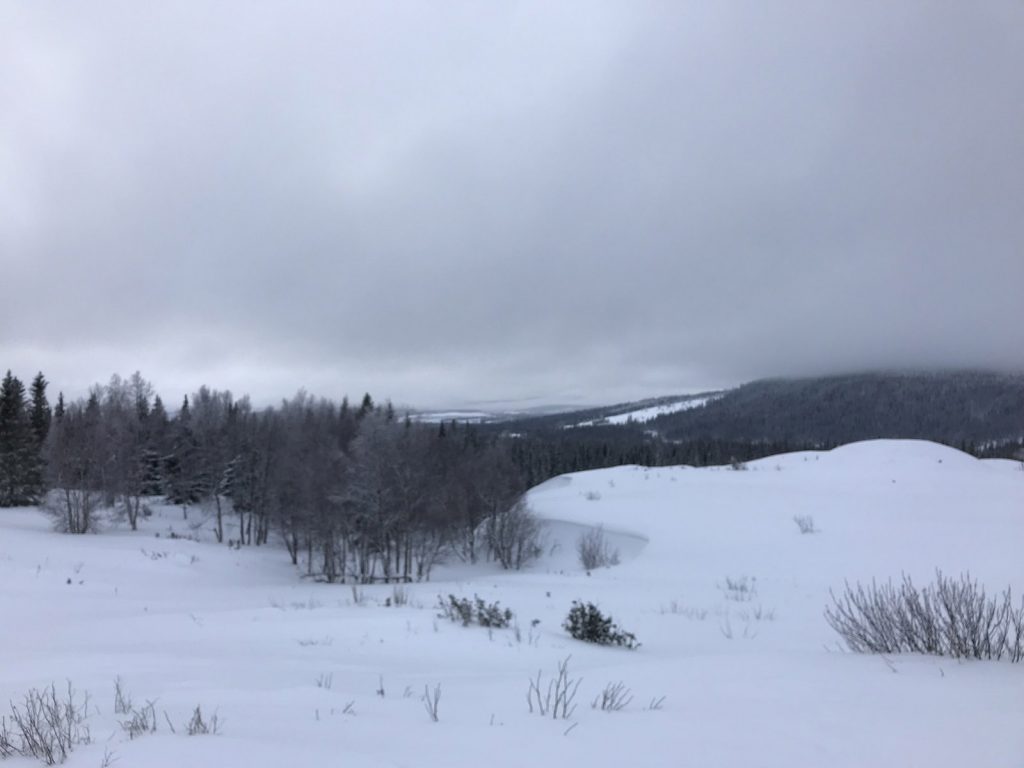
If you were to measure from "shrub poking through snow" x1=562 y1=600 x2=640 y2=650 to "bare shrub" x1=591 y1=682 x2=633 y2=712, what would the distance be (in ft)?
11.4

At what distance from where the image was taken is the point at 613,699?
179 inches

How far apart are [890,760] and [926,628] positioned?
130 inches

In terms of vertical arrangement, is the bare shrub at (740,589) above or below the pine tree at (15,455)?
below

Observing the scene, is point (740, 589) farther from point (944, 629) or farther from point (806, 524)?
point (806, 524)

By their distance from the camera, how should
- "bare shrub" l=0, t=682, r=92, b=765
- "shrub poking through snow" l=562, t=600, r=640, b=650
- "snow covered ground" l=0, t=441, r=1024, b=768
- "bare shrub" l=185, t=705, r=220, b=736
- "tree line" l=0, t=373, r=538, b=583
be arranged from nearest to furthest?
1. "bare shrub" l=0, t=682, r=92, b=765
2. "snow covered ground" l=0, t=441, r=1024, b=768
3. "bare shrub" l=185, t=705, r=220, b=736
4. "shrub poking through snow" l=562, t=600, r=640, b=650
5. "tree line" l=0, t=373, r=538, b=583

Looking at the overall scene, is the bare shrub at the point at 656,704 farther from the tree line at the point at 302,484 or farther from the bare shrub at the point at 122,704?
the tree line at the point at 302,484

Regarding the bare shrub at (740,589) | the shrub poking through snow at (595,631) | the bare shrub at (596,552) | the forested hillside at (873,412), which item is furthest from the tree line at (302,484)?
the forested hillside at (873,412)

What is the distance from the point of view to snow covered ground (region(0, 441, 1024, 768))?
3551 mm

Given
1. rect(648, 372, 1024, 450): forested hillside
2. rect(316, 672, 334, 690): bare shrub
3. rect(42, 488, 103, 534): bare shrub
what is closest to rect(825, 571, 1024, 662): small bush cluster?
rect(316, 672, 334, 690): bare shrub

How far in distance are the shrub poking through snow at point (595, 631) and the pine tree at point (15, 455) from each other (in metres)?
47.3

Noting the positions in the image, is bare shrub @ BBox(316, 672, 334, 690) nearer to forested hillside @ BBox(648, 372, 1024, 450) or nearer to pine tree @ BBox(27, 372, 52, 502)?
pine tree @ BBox(27, 372, 52, 502)

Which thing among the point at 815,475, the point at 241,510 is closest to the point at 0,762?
the point at 815,475

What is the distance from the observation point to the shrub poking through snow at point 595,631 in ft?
28.2

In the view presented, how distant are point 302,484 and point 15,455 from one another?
22.5m
